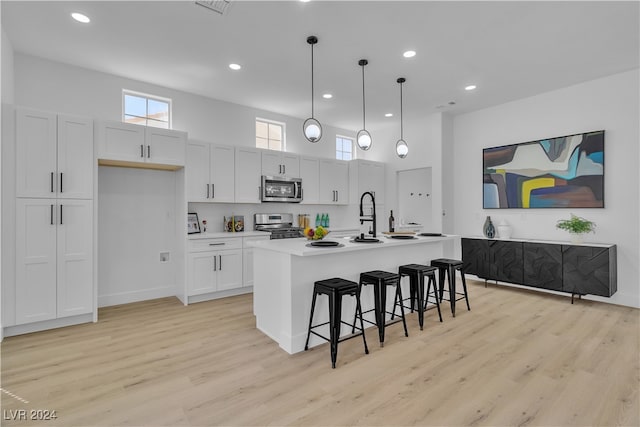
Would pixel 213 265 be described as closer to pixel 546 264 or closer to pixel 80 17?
pixel 80 17

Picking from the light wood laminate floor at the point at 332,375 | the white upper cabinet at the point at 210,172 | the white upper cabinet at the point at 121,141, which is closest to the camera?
the light wood laminate floor at the point at 332,375

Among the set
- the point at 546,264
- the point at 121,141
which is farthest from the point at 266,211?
the point at 546,264

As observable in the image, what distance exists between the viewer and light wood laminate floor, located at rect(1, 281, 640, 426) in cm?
195

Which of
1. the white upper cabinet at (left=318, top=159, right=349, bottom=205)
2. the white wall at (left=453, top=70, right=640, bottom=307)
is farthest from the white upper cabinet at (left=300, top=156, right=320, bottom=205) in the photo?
the white wall at (left=453, top=70, right=640, bottom=307)

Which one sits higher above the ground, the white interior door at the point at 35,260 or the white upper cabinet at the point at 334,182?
the white upper cabinet at the point at 334,182

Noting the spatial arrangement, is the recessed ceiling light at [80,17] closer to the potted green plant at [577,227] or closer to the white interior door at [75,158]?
the white interior door at [75,158]

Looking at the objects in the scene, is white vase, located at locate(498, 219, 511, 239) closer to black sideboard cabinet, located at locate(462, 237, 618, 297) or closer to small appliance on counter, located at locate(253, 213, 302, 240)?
black sideboard cabinet, located at locate(462, 237, 618, 297)

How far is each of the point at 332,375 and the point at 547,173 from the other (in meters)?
4.49

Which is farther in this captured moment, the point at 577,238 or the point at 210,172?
the point at 210,172

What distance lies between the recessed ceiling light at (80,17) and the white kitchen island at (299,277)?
2665mm

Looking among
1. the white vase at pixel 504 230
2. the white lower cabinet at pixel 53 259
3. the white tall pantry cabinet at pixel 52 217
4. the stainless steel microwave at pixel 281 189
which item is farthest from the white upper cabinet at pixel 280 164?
the white vase at pixel 504 230

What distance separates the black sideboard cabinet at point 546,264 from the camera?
3.99m

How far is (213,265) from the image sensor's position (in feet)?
14.6

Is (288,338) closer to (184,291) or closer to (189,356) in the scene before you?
(189,356)
